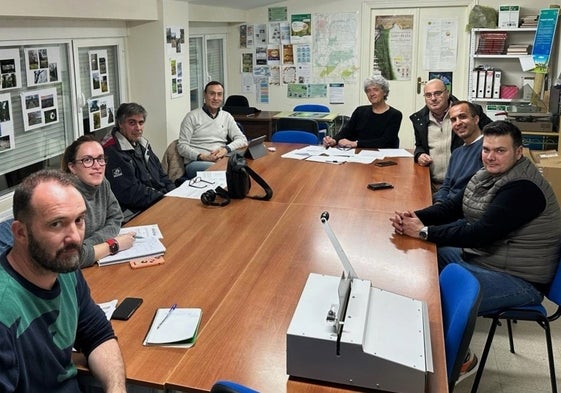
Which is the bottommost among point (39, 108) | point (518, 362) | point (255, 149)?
point (518, 362)

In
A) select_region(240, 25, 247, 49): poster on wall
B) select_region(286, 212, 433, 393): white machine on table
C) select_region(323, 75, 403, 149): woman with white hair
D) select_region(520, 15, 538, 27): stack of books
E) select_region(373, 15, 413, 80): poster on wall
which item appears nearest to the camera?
select_region(286, 212, 433, 393): white machine on table

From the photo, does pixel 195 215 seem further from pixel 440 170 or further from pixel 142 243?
pixel 440 170

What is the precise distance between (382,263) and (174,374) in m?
1.09

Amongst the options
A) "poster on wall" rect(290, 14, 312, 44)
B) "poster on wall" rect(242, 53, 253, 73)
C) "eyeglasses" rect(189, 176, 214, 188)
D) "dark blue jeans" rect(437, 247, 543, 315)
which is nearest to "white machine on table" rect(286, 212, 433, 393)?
"dark blue jeans" rect(437, 247, 543, 315)

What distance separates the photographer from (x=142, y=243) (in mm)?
2596

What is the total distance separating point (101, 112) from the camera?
4.66 meters

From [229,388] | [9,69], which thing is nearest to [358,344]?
[229,388]

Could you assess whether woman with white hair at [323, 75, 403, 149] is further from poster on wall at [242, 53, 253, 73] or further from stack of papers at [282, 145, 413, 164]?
poster on wall at [242, 53, 253, 73]

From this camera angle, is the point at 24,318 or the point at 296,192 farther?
the point at 296,192

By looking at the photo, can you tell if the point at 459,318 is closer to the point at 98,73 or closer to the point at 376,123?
the point at 376,123

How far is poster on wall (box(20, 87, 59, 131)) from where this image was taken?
3.67m

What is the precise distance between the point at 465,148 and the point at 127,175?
2.10 meters

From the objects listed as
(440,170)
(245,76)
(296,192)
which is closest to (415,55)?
(245,76)

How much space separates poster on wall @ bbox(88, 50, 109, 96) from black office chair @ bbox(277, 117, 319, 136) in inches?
72.5
